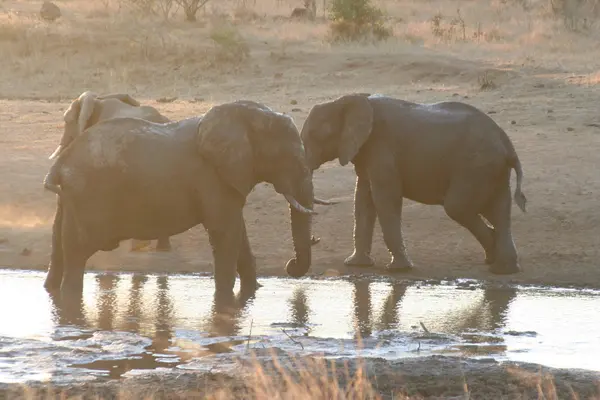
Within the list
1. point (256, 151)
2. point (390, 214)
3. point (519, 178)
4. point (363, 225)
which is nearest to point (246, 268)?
point (256, 151)

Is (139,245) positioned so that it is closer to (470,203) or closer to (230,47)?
(470,203)

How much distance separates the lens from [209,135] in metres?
9.48

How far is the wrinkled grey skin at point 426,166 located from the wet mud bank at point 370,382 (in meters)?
4.10

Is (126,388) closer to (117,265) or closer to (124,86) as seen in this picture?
(117,265)

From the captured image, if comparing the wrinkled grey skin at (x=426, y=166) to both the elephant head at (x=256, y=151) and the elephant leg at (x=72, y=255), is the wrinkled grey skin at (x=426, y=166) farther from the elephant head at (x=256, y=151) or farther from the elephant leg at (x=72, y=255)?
the elephant leg at (x=72, y=255)

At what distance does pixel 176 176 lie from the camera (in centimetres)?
953

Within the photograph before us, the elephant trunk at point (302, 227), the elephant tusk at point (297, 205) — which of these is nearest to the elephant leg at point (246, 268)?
the elephant trunk at point (302, 227)

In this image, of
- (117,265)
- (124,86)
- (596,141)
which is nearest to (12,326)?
(117,265)

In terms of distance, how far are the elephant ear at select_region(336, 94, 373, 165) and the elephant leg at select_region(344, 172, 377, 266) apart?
0.39 m

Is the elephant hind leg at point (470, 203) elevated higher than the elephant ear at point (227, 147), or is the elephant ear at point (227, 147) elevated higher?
the elephant ear at point (227, 147)

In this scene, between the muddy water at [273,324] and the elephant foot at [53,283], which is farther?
the elephant foot at [53,283]

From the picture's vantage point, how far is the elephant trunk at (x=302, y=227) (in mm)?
9844

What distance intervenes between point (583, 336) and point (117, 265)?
16.0ft

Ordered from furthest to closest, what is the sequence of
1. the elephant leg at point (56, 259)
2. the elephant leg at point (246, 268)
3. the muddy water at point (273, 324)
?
the elephant leg at point (56, 259), the elephant leg at point (246, 268), the muddy water at point (273, 324)
